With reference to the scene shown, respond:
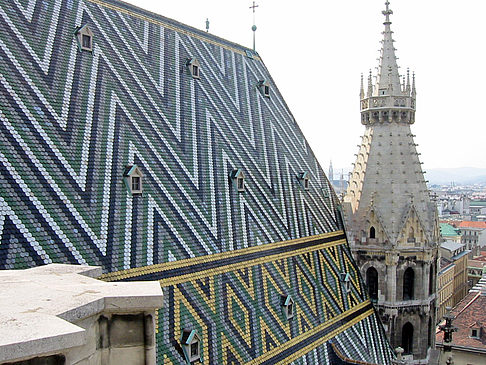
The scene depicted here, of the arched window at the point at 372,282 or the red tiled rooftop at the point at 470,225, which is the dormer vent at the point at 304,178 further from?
the red tiled rooftop at the point at 470,225

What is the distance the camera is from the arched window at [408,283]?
76.0ft

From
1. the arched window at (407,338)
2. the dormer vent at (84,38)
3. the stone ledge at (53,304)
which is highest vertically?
the dormer vent at (84,38)

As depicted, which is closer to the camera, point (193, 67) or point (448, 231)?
point (193, 67)

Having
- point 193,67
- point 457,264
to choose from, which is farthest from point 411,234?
point 457,264

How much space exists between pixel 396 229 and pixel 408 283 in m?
2.57

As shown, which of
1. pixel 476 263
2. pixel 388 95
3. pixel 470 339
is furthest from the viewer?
pixel 476 263

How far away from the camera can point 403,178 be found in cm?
2345

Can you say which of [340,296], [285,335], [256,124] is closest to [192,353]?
[285,335]

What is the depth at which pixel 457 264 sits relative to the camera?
6806cm

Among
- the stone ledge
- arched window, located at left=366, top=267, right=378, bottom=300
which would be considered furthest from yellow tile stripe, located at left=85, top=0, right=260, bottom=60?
the stone ledge

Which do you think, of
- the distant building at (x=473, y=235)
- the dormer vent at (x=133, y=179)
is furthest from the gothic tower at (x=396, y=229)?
the distant building at (x=473, y=235)

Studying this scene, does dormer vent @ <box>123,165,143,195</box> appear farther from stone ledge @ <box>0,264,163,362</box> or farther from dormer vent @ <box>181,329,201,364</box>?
stone ledge @ <box>0,264,163,362</box>

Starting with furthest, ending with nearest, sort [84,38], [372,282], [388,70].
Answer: [388,70], [372,282], [84,38]

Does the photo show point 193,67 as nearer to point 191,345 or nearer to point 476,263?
point 191,345
